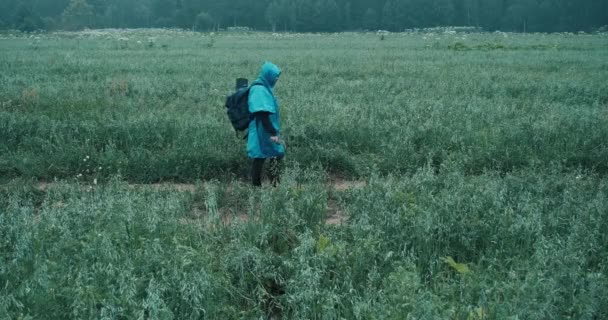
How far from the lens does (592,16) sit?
3708 inches

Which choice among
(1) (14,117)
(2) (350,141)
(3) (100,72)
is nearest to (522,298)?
(2) (350,141)

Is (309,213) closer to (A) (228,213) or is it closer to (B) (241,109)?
(A) (228,213)

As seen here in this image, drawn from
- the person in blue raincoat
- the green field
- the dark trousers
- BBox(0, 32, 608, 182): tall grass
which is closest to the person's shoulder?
the person in blue raincoat

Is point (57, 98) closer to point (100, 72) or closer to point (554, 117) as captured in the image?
point (100, 72)

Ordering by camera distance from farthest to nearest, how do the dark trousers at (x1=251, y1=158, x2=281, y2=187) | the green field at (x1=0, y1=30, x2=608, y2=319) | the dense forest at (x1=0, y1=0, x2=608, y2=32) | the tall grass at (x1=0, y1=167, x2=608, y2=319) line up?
the dense forest at (x1=0, y1=0, x2=608, y2=32) → the dark trousers at (x1=251, y1=158, x2=281, y2=187) → the green field at (x1=0, y1=30, x2=608, y2=319) → the tall grass at (x1=0, y1=167, x2=608, y2=319)

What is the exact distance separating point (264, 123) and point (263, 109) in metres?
0.29

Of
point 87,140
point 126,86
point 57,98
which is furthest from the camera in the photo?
point 126,86

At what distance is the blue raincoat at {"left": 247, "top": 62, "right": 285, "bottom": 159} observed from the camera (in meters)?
6.54

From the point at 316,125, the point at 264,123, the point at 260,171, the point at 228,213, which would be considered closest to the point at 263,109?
the point at 264,123

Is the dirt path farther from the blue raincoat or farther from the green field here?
the blue raincoat

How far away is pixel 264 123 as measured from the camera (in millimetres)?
6699

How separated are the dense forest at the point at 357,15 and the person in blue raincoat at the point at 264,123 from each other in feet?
295

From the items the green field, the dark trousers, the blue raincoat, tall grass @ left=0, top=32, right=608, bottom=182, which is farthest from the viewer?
tall grass @ left=0, top=32, right=608, bottom=182

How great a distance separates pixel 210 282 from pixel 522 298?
93.5 inches
